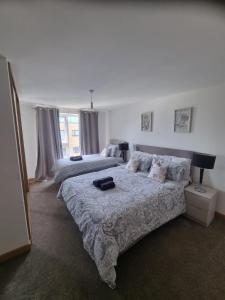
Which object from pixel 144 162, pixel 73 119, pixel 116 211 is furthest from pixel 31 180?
pixel 116 211

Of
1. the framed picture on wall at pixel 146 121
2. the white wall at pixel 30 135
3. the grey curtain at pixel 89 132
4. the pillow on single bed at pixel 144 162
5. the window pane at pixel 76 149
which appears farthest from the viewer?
the window pane at pixel 76 149

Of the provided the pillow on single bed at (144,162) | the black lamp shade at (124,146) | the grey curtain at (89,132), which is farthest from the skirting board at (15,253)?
the grey curtain at (89,132)

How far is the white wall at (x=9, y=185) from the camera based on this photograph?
5.08ft

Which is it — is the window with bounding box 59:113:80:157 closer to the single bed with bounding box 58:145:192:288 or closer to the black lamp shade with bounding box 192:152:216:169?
the single bed with bounding box 58:145:192:288

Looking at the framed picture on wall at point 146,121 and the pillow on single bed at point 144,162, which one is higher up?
the framed picture on wall at point 146,121

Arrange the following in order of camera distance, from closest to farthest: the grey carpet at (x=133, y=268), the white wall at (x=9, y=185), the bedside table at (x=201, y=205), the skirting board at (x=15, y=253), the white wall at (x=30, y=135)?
Result: the grey carpet at (x=133, y=268), the white wall at (x=9, y=185), the skirting board at (x=15, y=253), the bedside table at (x=201, y=205), the white wall at (x=30, y=135)

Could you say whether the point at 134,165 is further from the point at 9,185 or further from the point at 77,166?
the point at 9,185

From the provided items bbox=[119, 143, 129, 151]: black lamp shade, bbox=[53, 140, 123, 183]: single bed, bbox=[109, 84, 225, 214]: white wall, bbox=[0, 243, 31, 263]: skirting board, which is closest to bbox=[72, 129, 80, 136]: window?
bbox=[53, 140, 123, 183]: single bed

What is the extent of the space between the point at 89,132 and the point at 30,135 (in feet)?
6.31

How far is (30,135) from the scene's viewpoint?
420 centimetres

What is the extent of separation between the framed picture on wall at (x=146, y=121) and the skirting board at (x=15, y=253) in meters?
3.29

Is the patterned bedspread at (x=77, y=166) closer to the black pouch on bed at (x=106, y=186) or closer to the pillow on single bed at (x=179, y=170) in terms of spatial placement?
the black pouch on bed at (x=106, y=186)

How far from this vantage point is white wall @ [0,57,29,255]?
1549 mm

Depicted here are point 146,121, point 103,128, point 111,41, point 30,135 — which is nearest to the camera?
point 111,41
